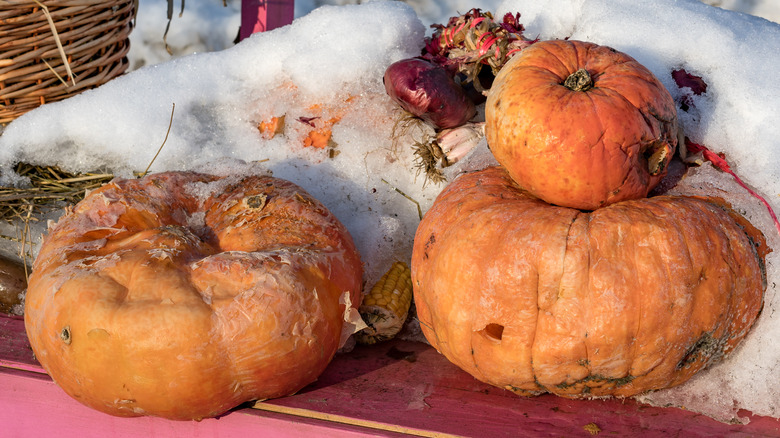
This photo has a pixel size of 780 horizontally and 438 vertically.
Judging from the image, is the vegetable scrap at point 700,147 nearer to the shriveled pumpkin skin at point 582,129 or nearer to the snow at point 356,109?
the snow at point 356,109

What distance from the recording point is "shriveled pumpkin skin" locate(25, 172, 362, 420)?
1404mm

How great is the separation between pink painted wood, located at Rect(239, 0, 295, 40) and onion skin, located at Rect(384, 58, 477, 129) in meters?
1.46

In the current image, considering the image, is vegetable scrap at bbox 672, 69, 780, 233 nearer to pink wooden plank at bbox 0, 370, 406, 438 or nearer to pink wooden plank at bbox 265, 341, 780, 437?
pink wooden plank at bbox 265, 341, 780, 437

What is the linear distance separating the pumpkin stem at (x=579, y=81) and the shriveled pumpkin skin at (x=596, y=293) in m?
0.30

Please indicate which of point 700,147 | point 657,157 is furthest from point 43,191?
point 700,147

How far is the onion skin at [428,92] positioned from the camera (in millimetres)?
2164

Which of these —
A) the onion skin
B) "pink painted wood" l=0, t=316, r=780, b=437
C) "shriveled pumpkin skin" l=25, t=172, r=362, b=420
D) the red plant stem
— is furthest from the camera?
the onion skin

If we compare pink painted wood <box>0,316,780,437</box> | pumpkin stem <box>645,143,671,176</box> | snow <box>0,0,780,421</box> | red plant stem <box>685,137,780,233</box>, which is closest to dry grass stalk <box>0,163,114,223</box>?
snow <box>0,0,780,421</box>

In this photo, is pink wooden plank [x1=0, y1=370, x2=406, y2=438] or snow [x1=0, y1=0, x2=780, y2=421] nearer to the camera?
pink wooden plank [x1=0, y1=370, x2=406, y2=438]

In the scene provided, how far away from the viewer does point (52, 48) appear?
2588 millimetres

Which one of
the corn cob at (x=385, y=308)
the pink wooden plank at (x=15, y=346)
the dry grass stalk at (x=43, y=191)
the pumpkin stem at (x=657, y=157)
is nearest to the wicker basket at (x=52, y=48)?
the dry grass stalk at (x=43, y=191)

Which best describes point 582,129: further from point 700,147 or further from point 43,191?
point 43,191

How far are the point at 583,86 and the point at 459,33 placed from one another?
3.10 feet

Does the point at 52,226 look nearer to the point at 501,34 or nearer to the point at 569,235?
the point at 569,235
